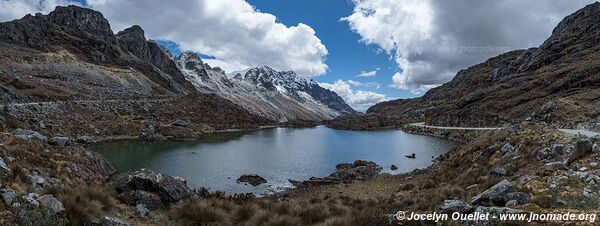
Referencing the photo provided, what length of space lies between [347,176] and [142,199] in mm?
31170

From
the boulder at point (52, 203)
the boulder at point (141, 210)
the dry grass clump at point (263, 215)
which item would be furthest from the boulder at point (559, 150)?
the boulder at point (52, 203)

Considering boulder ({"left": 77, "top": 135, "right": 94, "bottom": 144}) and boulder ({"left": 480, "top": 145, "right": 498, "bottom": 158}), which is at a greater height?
boulder ({"left": 480, "top": 145, "right": 498, "bottom": 158})

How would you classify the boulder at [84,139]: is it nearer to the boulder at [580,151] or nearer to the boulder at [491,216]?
the boulder at [580,151]

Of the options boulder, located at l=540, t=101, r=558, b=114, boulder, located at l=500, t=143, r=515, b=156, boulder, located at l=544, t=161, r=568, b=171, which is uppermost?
boulder, located at l=540, t=101, r=558, b=114

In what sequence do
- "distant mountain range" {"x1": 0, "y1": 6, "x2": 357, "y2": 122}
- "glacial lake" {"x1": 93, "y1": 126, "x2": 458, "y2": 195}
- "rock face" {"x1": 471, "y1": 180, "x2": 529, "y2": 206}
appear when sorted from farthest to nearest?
"distant mountain range" {"x1": 0, "y1": 6, "x2": 357, "y2": 122}, "glacial lake" {"x1": 93, "y1": 126, "x2": 458, "y2": 195}, "rock face" {"x1": 471, "y1": 180, "x2": 529, "y2": 206}

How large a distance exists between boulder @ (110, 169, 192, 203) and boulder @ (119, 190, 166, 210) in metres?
1.02

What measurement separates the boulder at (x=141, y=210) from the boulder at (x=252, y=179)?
26016 mm

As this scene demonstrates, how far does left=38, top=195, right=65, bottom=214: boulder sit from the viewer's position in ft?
32.6

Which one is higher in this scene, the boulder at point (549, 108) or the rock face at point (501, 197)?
the boulder at point (549, 108)

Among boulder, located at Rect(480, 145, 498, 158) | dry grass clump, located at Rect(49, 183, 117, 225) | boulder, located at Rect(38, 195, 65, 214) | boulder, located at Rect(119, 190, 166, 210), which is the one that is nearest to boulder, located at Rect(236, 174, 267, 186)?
boulder, located at Rect(480, 145, 498, 158)

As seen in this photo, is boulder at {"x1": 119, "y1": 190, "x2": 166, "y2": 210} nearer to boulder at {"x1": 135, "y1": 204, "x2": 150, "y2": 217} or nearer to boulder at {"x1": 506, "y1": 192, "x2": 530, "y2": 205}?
A: boulder at {"x1": 135, "y1": 204, "x2": 150, "y2": 217}

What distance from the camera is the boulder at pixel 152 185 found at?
56.5 ft

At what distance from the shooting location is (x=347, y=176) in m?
44.2

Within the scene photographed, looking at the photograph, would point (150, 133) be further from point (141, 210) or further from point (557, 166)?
point (557, 166)
